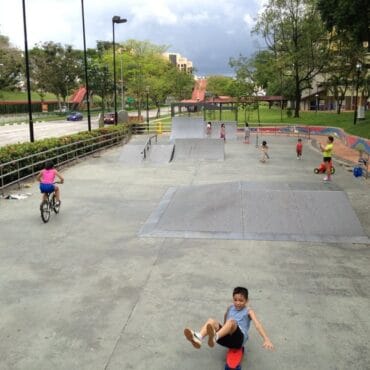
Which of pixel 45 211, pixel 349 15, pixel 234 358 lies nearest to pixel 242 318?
pixel 234 358

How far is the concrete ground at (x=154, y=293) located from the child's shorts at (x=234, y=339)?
0.29 metres

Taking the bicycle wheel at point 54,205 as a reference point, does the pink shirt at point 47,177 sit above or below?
above

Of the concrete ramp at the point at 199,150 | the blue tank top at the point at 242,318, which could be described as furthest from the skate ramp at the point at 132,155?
the blue tank top at the point at 242,318

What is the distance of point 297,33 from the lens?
60.0 m

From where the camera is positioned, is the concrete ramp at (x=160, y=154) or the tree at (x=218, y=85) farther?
the tree at (x=218, y=85)

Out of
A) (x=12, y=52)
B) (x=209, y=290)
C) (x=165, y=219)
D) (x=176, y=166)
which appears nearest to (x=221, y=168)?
(x=176, y=166)

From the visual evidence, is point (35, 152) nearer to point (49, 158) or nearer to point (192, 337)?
point (49, 158)

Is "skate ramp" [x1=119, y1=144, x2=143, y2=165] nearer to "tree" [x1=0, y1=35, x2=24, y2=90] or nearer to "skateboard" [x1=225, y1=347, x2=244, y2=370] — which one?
"skateboard" [x1=225, y1=347, x2=244, y2=370]

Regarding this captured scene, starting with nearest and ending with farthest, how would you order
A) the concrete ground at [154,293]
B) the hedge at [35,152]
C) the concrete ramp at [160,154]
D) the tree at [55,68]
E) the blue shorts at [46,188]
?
1. the concrete ground at [154,293]
2. the blue shorts at [46,188]
3. the hedge at [35,152]
4. the concrete ramp at [160,154]
5. the tree at [55,68]

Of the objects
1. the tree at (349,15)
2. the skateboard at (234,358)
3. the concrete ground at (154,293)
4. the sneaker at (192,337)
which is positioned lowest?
the concrete ground at (154,293)

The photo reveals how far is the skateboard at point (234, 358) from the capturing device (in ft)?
16.5

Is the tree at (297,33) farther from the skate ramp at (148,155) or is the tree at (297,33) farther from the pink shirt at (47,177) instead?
the pink shirt at (47,177)

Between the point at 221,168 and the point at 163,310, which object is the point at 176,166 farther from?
the point at 163,310

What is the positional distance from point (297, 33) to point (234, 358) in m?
60.8
